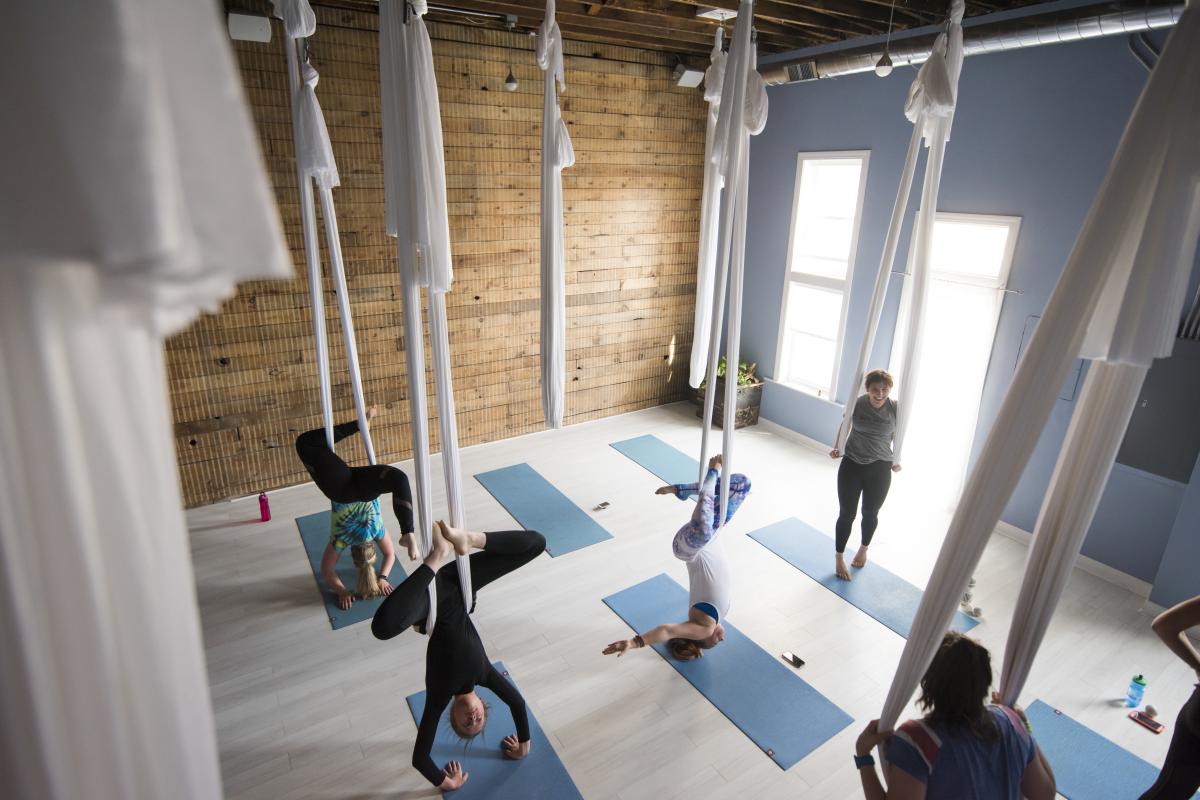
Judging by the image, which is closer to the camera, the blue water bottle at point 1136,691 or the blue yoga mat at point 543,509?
the blue water bottle at point 1136,691

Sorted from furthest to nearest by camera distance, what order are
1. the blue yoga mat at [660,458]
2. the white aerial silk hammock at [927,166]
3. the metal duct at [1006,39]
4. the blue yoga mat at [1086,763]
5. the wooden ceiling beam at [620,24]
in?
the blue yoga mat at [660,458] < the wooden ceiling beam at [620,24] < the metal duct at [1006,39] < the blue yoga mat at [1086,763] < the white aerial silk hammock at [927,166]

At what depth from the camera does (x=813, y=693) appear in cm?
349

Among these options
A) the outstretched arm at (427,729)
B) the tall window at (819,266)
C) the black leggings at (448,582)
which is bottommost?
the outstretched arm at (427,729)

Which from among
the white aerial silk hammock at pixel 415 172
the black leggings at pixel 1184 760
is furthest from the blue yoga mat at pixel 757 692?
the white aerial silk hammock at pixel 415 172

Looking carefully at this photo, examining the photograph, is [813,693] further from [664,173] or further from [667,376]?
[664,173]

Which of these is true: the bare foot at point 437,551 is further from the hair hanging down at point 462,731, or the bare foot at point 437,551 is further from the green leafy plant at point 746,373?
the green leafy plant at point 746,373

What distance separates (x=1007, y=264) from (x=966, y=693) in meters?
3.98

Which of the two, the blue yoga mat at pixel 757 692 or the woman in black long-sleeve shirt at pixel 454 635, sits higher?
the woman in black long-sleeve shirt at pixel 454 635

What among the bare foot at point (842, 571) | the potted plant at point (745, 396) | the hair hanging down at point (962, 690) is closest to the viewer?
the hair hanging down at point (962, 690)

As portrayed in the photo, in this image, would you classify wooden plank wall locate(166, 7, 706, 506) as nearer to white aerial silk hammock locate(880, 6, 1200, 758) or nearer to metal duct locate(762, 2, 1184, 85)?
metal duct locate(762, 2, 1184, 85)

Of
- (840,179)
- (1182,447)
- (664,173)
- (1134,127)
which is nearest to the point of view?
(1134,127)

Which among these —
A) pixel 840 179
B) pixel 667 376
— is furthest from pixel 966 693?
pixel 667 376

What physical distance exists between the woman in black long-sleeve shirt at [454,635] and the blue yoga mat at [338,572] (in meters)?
1.37

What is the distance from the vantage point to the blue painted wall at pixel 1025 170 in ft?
13.9
